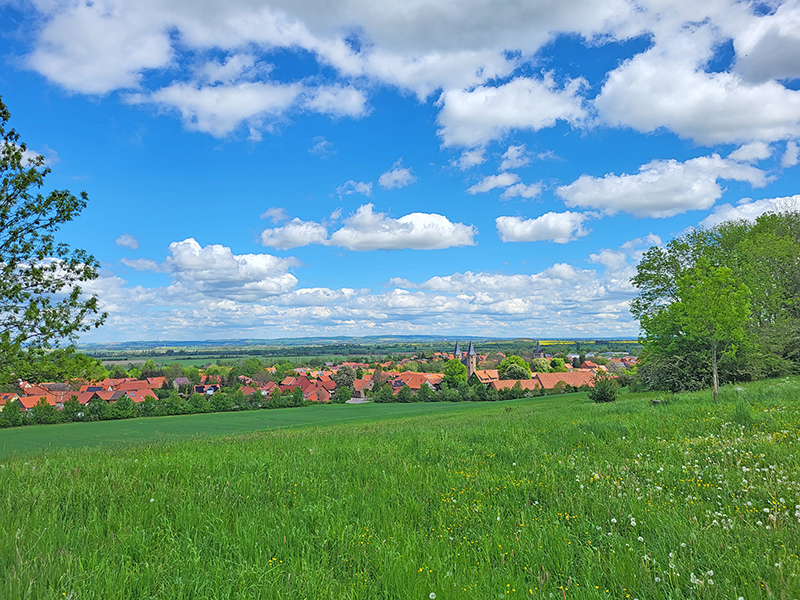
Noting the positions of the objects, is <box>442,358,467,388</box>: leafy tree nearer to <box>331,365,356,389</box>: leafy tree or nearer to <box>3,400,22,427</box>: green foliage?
<box>331,365,356,389</box>: leafy tree

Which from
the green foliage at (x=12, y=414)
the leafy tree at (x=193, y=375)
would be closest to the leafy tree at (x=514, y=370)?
the leafy tree at (x=193, y=375)

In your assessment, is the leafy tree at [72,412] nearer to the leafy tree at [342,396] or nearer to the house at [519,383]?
the leafy tree at [342,396]

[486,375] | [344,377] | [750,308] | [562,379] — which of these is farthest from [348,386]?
[750,308]

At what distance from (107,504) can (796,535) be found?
690 cm

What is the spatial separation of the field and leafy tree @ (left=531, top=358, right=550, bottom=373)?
123 metres

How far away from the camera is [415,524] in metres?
4.77

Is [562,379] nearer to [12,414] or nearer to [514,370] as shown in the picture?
[514,370]

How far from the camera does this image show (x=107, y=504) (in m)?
4.94

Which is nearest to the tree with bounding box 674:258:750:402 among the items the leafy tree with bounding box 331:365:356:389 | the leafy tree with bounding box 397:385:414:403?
the leafy tree with bounding box 397:385:414:403

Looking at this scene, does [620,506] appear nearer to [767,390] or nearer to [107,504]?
[107,504]

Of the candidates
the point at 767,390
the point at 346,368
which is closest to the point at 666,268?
the point at 767,390

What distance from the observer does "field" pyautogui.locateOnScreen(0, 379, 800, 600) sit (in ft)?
10.6

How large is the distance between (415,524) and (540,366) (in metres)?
128

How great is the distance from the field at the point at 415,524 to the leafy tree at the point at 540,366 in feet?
403
